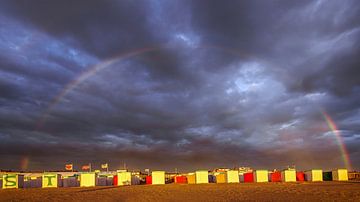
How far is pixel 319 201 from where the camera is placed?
34.8 meters

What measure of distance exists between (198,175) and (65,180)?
3757 centimetres

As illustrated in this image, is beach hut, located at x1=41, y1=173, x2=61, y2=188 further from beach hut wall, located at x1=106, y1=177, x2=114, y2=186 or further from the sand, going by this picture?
the sand

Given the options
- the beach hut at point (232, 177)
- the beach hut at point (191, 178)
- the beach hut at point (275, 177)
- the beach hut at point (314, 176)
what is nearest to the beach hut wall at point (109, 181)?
the beach hut at point (191, 178)

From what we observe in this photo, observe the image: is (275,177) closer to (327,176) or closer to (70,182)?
(327,176)

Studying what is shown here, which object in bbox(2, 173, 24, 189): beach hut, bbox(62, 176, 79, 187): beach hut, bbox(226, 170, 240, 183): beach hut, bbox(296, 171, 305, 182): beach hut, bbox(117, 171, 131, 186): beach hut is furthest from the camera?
bbox(296, 171, 305, 182): beach hut

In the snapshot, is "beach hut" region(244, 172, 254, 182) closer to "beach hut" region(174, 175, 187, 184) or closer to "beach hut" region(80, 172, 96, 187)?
"beach hut" region(174, 175, 187, 184)

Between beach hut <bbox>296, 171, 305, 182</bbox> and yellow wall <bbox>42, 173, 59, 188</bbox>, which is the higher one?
yellow wall <bbox>42, 173, 59, 188</bbox>

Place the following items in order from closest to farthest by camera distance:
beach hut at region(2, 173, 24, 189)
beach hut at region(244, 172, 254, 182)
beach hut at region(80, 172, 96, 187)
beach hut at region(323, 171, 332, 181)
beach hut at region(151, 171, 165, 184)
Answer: beach hut at region(2, 173, 24, 189) < beach hut at region(80, 172, 96, 187) < beach hut at region(151, 171, 165, 184) < beach hut at region(323, 171, 332, 181) < beach hut at region(244, 172, 254, 182)

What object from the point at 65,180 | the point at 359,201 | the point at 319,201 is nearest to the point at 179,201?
the point at 319,201

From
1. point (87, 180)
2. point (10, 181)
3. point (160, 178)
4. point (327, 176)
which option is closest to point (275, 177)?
point (327, 176)

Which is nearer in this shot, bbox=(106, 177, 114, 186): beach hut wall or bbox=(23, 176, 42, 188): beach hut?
bbox=(23, 176, 42, 188): beach hut

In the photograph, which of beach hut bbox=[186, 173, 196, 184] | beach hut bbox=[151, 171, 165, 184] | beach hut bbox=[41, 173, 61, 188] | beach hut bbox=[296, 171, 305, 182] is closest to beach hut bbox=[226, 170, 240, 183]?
beach hut bbox=[186, 173, 196, 184]

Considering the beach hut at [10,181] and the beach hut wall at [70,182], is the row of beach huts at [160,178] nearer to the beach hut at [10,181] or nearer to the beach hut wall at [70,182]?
the beach hut wall at [70,182]

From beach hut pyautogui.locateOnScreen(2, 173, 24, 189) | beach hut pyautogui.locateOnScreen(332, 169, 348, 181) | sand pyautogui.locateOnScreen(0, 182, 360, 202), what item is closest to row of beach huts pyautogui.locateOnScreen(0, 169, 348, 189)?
beach hut pyautogui.locateOnScreen(332, 169, 348, 181)
